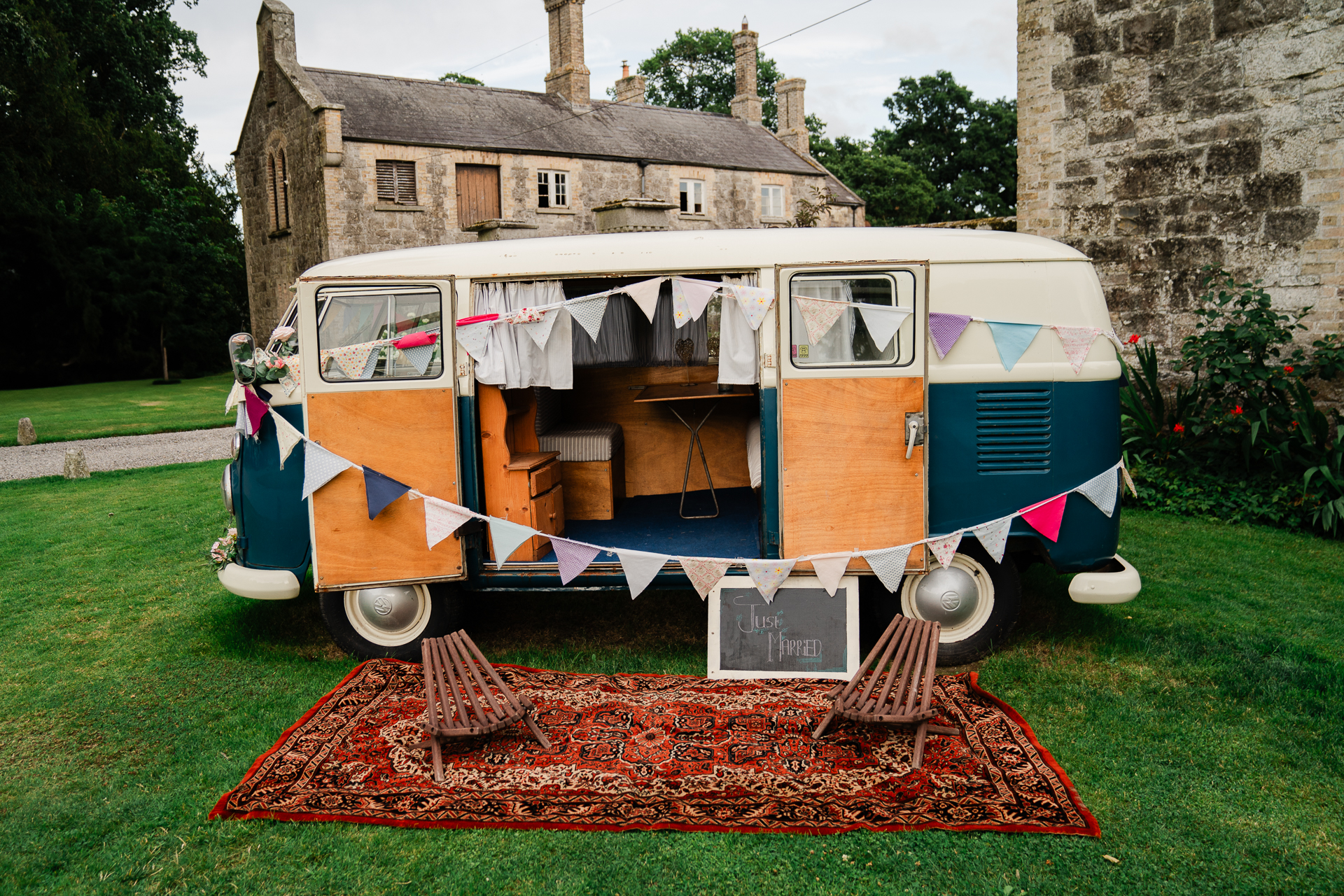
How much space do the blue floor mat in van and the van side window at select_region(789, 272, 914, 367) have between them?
1.31m

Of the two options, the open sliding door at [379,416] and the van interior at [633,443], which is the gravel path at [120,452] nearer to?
the van interior at [633,443]

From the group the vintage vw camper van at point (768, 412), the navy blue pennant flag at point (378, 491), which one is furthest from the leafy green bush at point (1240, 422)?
the navy blue pennant flag at point (378, 491)

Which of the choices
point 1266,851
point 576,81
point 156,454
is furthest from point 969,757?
point 576,81

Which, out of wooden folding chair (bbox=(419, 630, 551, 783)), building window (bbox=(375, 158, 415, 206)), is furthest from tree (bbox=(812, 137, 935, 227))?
wooden folding chair (bbox=(419, 630, 551, 783))

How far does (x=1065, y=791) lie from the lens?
167 inches

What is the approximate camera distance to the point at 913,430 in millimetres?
5363

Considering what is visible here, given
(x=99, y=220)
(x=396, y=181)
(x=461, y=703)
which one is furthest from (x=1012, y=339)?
(x=99, y=220)

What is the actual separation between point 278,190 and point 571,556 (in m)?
26.5

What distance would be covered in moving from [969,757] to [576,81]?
91.1 feet

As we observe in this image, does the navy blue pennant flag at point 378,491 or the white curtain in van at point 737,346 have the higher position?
the white curtain in van at point 737,346

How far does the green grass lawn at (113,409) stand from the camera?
1961 centimetres

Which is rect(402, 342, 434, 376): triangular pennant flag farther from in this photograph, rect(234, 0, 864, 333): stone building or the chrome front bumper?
rect(234, 0, 864, 333): stone building

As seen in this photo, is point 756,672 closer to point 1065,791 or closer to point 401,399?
point 1065,791

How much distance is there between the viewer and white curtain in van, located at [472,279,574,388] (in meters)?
5.72
